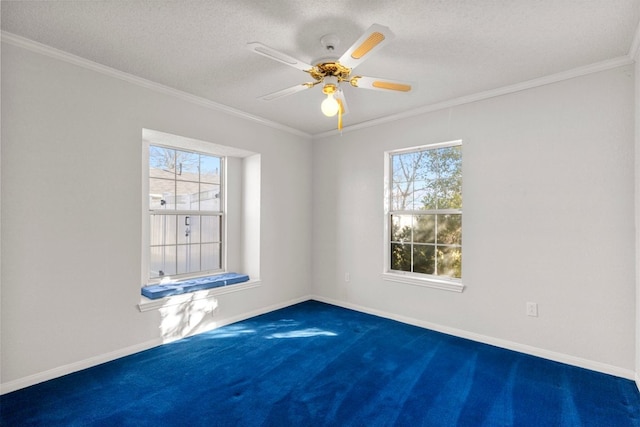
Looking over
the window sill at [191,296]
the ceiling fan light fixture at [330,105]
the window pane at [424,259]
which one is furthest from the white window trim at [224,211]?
the window pane at [424,259]

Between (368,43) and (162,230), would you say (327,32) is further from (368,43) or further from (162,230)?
(162,230)

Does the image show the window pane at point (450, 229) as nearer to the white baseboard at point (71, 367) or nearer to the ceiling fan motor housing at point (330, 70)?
the ceiling fan motor housing at point (330, 70)

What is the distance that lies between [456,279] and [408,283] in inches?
20.8

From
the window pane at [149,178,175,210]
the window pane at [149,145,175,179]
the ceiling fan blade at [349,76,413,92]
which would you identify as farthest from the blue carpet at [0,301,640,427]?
the ceiling fan blade at [349,76,413,92]

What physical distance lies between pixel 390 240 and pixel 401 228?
211mm

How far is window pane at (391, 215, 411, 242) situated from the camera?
151 inches

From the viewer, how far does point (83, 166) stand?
2.58m

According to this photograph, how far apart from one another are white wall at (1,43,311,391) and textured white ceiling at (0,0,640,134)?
29 cm

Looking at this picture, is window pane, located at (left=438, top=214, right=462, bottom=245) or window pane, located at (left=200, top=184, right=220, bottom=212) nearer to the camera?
window pane, located at (left=438, top=214, right=462, bottom=245)

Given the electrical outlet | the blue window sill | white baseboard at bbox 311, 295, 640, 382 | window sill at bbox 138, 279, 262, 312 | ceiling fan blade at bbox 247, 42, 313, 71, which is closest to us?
ceiling fan blade at bbox 247, 42, 313, 71

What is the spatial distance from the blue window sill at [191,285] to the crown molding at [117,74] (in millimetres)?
1941

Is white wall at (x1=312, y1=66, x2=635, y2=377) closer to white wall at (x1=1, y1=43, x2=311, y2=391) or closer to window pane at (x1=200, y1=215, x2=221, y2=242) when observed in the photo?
window pane at (x1=200, y1=215, x2=221, y2=242)

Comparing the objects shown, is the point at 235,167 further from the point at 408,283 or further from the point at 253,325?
the point at 408,283

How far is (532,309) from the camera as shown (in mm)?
2861
